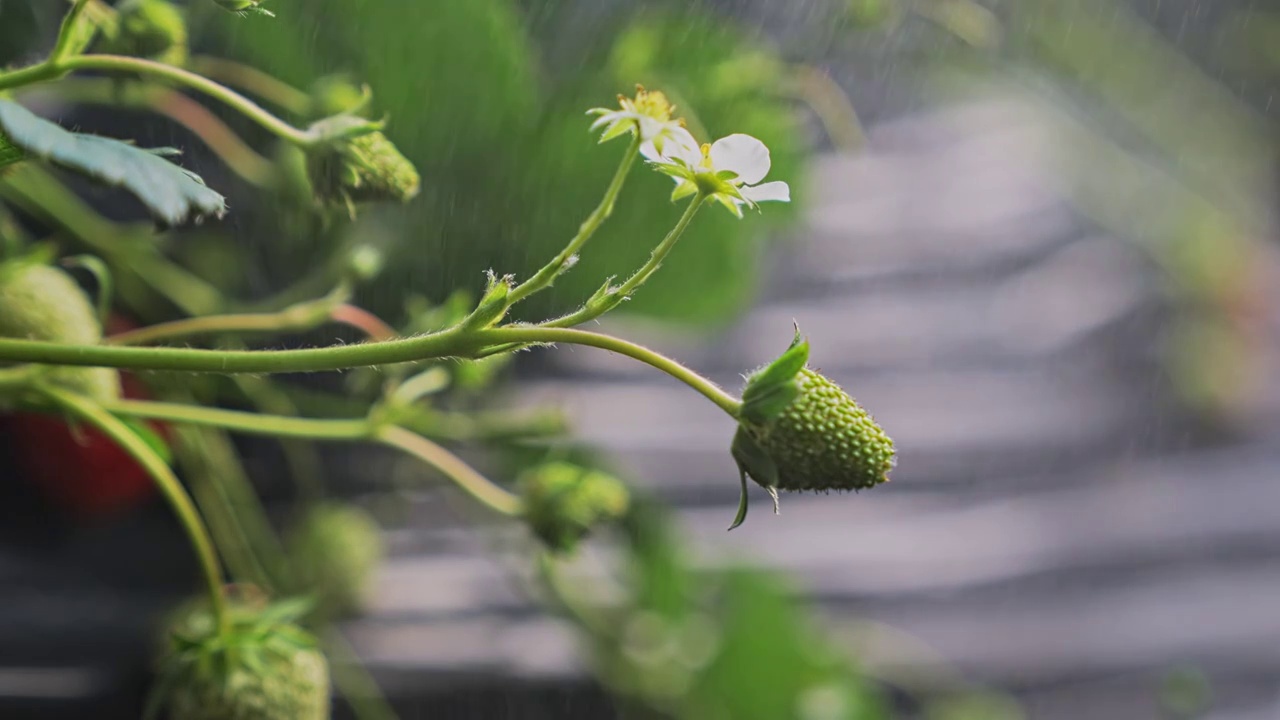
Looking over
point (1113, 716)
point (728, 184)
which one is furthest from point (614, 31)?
point (1113, 716)

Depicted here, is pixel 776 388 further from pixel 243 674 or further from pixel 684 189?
pixel 243 674

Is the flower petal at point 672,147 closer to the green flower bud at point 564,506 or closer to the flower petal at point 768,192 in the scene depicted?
the flower petal at point 768,192

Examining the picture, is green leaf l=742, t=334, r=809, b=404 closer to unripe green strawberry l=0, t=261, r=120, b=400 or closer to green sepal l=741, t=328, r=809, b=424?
green sepal l=741, t=328, r=809, b=424

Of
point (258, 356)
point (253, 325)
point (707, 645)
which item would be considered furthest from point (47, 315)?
point (707, 645)

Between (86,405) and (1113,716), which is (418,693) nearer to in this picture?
(86,405)

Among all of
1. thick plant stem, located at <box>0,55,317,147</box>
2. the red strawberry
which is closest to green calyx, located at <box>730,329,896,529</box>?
thick plant stem, located at <box>0,55,317,147</box>

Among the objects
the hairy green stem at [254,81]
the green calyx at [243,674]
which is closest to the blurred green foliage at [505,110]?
the hairy green stem at [254,81]
